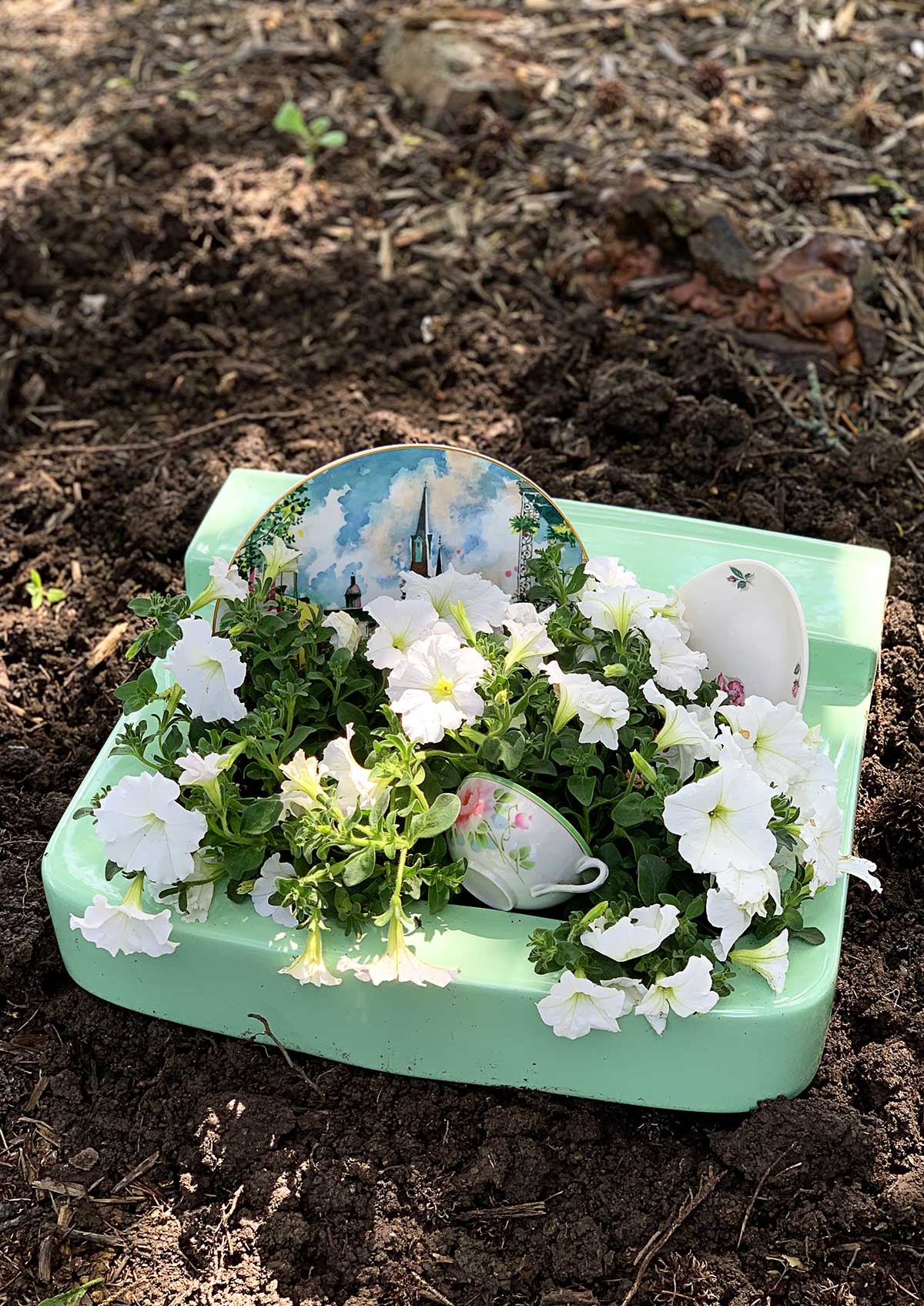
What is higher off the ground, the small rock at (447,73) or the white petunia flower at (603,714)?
the white petunia flower at (603,714)

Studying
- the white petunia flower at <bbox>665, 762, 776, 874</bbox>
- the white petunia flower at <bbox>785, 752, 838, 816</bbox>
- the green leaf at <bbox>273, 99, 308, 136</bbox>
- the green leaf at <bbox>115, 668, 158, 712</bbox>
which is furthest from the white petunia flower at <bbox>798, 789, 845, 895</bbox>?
the green leaf at <bbox>273, 99, 308, 136</bbox>

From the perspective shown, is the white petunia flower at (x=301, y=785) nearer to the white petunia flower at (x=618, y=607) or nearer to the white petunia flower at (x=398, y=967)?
the white petunia flower at (x=398, y=967)

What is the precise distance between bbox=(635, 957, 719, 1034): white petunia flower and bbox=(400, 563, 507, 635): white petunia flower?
49 centimetres

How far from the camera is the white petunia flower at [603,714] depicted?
1.68 m

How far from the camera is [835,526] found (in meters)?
2.63

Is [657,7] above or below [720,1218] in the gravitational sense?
above

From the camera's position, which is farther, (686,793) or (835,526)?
(835,526)

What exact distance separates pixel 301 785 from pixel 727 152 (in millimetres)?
2331

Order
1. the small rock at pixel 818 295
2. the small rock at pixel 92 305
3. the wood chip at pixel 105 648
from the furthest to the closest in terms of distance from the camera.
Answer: the small rock at pixel 92 305 → the small rock at pixel 818 295 → the wood chip at pixel 105 648

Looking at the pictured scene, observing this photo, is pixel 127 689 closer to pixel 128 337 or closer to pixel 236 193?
pixel 128 337

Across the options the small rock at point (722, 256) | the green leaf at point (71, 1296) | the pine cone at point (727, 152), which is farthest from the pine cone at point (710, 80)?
the green leaf at point (71, 1296)

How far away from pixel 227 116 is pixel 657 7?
48.6 inches

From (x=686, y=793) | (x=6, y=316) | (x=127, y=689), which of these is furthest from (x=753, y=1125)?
(x=6, y=316)

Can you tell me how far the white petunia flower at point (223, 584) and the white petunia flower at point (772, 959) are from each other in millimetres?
757
